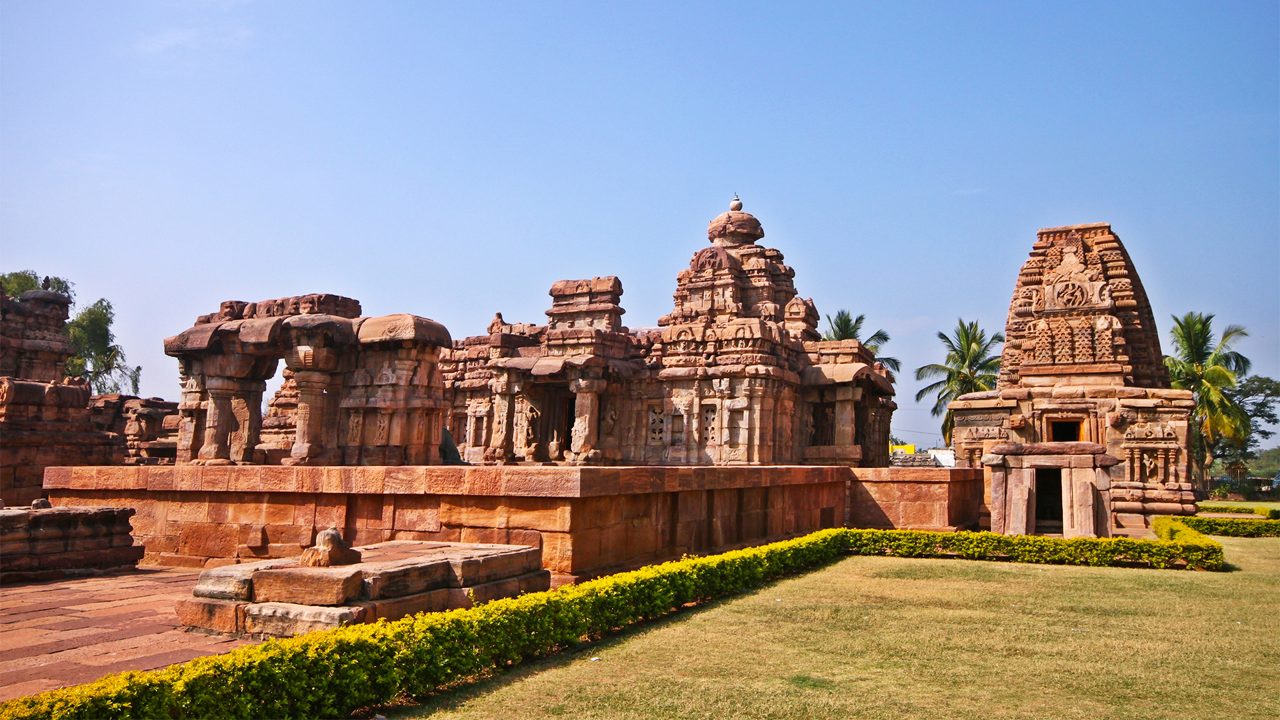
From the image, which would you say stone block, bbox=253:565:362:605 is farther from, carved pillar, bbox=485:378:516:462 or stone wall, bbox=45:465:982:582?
carved pillar, bbox=485:378:516:462

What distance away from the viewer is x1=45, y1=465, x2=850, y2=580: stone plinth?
749cm

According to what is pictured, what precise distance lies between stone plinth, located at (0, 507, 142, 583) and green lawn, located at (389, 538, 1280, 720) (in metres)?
4.78

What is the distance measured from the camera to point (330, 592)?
17.1 ft

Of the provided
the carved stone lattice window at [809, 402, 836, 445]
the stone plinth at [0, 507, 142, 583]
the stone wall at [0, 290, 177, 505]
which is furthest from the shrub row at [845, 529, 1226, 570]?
the stone wall at [0, 290, 177, 505]

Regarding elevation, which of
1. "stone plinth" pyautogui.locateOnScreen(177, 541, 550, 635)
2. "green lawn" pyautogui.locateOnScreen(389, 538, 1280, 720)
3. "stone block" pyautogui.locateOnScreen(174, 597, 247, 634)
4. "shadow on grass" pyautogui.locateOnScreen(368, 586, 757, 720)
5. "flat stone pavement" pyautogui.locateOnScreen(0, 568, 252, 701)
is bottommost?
"shadow on grass" pyautogui.locateOnScreen(368, 586, 757, 720)

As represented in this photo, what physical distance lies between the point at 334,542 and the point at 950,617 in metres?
4.81

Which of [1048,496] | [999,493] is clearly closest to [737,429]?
[999,493]

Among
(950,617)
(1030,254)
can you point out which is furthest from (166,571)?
(1030,254)

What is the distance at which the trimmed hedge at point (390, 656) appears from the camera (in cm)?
367

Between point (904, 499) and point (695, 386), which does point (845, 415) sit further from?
point (904, 499)

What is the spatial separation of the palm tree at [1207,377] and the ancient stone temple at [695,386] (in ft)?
65.5

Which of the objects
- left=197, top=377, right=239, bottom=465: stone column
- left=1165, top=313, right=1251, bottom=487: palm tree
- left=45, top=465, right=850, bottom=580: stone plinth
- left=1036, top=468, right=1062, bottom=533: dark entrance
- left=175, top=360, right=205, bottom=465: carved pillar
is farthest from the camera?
left=1165, top=313, right=1251, bottom=487: palm tree

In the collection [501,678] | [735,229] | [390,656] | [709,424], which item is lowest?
[501,678]

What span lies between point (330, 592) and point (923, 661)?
11.8 ft
